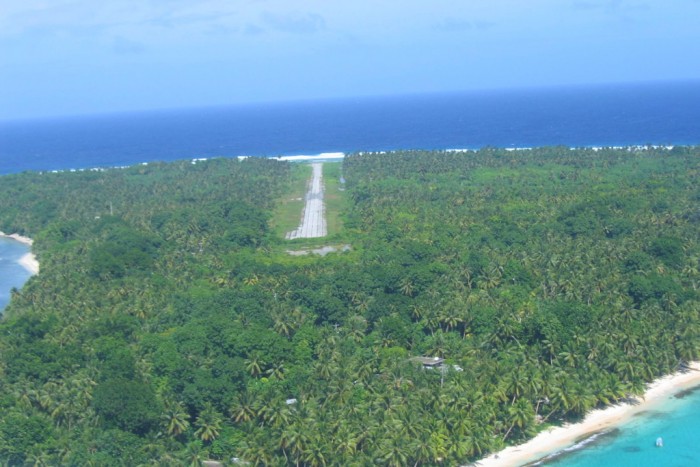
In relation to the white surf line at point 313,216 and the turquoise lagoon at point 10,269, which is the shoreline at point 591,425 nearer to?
the white surf line at point 313,216

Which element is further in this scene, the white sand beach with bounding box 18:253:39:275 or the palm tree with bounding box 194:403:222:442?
the white sand beach with bounding box 18:253:39:275

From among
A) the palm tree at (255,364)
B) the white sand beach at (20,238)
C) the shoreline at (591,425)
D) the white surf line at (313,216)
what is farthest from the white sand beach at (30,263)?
the shoreline at (591,425)

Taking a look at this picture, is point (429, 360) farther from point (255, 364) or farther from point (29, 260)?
point (29, 260)

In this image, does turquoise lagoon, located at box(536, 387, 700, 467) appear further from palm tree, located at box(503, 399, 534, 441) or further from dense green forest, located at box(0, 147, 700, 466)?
palm tree, located at box(503, 399, 534, 441)

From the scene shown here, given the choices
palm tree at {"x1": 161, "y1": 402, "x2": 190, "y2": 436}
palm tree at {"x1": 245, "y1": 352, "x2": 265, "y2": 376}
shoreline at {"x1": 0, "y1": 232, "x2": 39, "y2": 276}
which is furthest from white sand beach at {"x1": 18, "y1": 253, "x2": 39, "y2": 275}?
palm tree at {"x1": 161, "y1": 402, "x2": 190, "y2": 436}

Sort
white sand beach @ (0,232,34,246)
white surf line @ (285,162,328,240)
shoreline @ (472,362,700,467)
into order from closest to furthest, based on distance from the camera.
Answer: shoreline @ (472,362,700,467)
white surf line @ (285,162,328,240)
white sand beach @ (0,232,34,246)

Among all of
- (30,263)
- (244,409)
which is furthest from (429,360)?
(30,263)

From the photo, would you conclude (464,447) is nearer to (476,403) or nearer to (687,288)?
(476,403)

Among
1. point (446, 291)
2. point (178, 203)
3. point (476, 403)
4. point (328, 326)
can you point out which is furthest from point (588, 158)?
point (476, 403)
